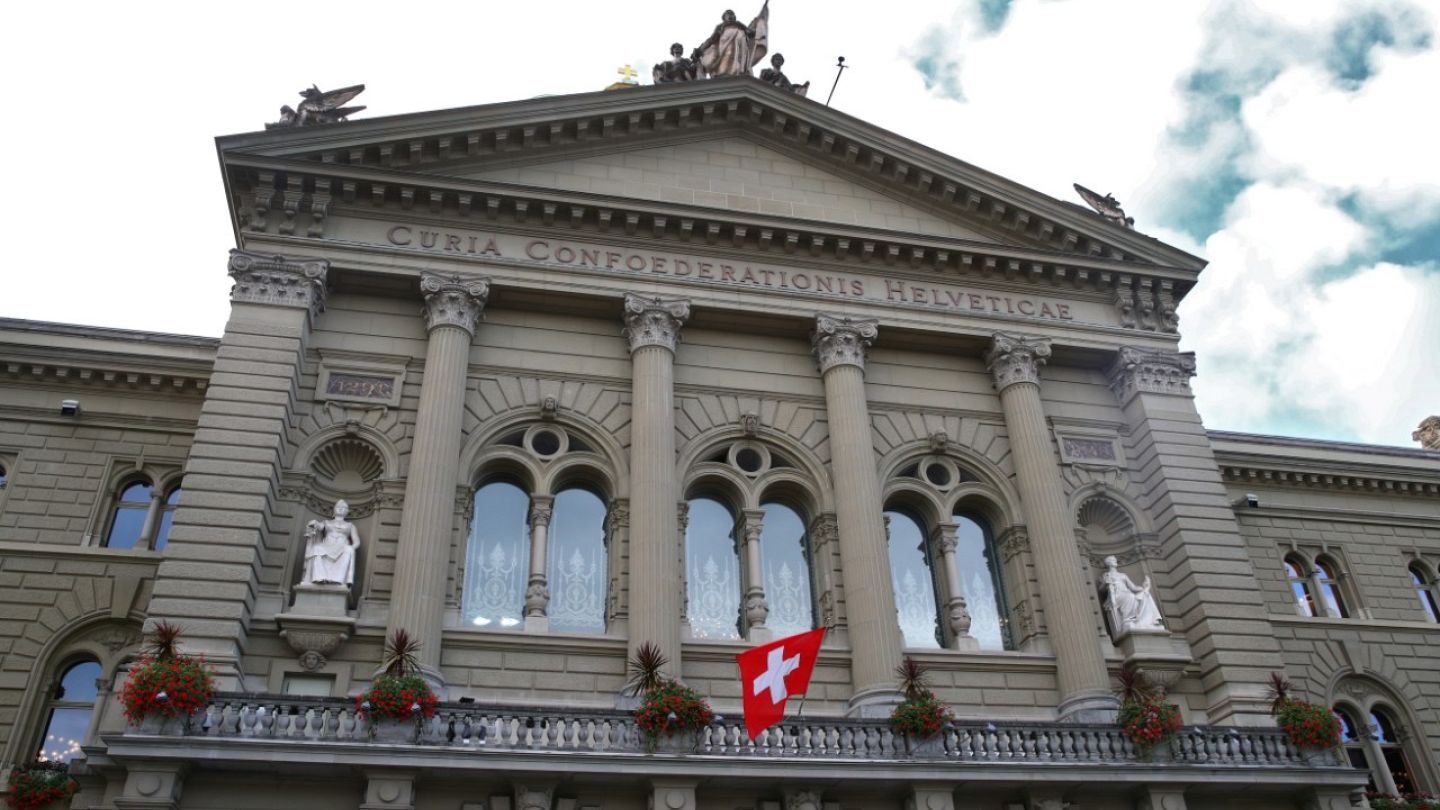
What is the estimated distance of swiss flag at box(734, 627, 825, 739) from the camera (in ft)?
61.0

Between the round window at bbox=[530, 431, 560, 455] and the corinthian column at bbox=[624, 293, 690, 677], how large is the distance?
68.3 inches

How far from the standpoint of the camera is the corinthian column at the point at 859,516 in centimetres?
2180

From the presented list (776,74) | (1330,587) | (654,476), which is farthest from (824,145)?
(1330,587)

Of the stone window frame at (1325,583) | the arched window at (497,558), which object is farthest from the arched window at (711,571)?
the stone window frame at (1325,583)

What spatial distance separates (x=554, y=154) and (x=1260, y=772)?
19.9m

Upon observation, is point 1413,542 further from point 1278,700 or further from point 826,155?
point 826,155

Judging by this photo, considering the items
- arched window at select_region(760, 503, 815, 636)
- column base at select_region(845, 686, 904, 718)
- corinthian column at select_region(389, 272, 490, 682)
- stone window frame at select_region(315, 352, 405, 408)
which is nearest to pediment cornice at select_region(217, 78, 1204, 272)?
corinthian column at select_region(389, 272, 490, 682)

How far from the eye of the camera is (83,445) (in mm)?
26422

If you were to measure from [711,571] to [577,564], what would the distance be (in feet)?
9.31

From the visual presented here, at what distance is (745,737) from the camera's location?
19.2 m

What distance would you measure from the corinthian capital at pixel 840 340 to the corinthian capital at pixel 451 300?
7663mm

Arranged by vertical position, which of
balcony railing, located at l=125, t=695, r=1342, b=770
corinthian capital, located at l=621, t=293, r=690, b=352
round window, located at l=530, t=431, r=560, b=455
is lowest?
balcony railing, located at l=125, t=695, r=1342, b=770

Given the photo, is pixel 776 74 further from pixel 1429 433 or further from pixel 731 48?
pixel 1429 433

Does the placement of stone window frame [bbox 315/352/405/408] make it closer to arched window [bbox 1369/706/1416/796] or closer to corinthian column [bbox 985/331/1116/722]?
corinthian column [bbox 985/331/1116/722]
